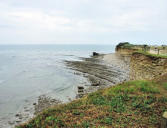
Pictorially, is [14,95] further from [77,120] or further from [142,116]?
[142,116]

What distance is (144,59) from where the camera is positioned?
535 inches

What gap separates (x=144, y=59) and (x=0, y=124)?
14144mm

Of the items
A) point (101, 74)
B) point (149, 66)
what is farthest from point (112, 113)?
point (101, 74)

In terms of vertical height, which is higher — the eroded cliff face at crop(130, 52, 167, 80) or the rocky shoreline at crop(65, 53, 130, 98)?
the eroded cliff face at crop(130, 52, 167, 80)

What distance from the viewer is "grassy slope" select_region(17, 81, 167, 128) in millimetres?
4582

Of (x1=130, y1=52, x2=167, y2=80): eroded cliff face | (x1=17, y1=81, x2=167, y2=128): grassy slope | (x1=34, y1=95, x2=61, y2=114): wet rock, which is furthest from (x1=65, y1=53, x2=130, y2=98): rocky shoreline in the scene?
(x1=17, y1=81, x2=167, y2=128): grassy slope

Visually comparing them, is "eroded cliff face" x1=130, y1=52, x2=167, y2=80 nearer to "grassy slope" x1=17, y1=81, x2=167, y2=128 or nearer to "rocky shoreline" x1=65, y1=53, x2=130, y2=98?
"rocky shoreline" x1=65, y1=53, x2=130, y2=98

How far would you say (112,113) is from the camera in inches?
208

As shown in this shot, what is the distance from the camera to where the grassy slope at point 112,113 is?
458 centimetres

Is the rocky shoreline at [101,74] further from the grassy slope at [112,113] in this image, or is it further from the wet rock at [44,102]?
the grassy slope at [112,113]

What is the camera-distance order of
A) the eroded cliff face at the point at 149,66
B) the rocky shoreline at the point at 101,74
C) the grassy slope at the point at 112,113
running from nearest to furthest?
1. the grassy slope at the point at 112,113
2. the eroded cliff face at the point at 149,66
3. the rocky shoreline at the point at 101,74

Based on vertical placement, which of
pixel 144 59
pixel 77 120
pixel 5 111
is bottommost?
pixel 5 111

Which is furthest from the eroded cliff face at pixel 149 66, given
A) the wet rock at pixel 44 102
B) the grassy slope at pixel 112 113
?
the wet rock at pixel 44 102

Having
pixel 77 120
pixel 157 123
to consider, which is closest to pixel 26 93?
pixel 77 120
